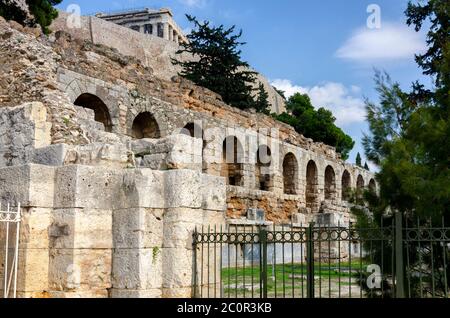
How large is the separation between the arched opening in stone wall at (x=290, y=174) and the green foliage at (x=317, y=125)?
17635 millimetres

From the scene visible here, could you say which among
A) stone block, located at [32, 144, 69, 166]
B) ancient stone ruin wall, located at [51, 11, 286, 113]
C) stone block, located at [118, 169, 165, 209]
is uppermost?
ancient stone ruin wall, located at [51, 11, 286, 113]

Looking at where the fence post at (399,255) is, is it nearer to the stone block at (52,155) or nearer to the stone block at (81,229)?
the stone block at (81,229)

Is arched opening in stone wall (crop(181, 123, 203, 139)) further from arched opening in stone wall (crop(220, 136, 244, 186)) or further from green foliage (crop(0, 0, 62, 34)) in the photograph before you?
green foliage (crop(0, 0, 62, 34))

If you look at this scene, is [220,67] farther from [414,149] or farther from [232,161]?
[414,149]

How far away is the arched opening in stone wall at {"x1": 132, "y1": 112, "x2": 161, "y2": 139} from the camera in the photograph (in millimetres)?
18750

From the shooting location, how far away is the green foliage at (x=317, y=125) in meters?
44.8

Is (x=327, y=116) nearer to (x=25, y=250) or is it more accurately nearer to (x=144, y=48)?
(x=144, y=48)

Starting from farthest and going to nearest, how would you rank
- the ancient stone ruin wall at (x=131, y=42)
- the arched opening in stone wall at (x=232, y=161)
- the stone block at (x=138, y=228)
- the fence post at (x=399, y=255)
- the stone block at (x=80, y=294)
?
the ancient stone ruin wall at (x=131, y=42)
the arched opening in stone wall at (x=232, y=161)
the stone block at (x=138, y=228)
the stone block at (x=80, y=294)
the fence post at (x=399, y=255)

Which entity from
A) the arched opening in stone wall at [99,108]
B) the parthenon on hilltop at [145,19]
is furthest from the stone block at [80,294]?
the parthenon on hilltop at [145,19]

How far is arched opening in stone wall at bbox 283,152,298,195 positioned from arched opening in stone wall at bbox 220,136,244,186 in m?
3.91

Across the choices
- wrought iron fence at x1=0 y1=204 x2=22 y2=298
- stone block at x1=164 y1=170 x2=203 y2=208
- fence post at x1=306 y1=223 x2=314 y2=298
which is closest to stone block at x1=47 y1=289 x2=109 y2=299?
wrought iron fence at x1=0 y1=204 x2=22 y2=298

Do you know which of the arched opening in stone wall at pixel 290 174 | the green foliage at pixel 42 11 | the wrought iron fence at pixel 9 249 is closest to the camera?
the wrought iron fence at pixel 9 249

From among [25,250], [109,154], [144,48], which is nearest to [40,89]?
[109,154]
